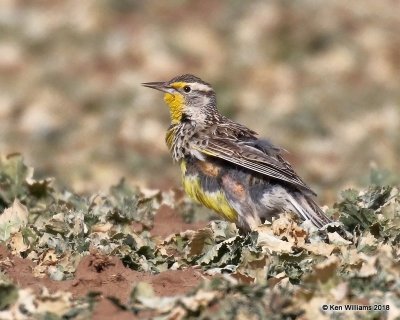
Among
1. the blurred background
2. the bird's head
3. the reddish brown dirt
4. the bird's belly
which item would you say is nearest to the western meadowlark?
the bird's belly

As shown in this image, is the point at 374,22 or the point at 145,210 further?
the point at 374,22

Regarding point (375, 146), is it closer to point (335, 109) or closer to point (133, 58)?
point (335, 109)

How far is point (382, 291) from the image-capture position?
7031 millimetres

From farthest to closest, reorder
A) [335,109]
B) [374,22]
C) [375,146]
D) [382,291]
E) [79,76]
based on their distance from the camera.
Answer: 1. [374,22]
2. [79,76]
3. [335,109]
4. [375,146]
5. [382,291]

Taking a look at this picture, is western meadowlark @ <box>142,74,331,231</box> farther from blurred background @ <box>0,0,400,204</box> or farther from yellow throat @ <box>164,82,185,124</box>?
blurred background @ <box>0,0,400,204</box>

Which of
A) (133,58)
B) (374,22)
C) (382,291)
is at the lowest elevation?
(382,291)

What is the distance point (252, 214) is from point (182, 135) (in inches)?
44.5

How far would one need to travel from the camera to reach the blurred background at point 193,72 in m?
16.7

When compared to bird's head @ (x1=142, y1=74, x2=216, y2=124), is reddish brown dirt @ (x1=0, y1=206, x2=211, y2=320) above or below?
below

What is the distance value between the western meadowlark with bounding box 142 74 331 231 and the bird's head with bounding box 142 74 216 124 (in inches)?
19.0

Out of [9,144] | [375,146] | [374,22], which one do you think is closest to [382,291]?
[375,146]

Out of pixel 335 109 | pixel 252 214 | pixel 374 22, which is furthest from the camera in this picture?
pixel 374 22

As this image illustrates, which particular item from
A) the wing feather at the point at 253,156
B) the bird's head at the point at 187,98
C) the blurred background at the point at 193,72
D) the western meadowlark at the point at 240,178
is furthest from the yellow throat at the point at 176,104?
the blurred background at the point at 193,72

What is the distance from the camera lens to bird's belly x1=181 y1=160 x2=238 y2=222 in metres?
9.53
